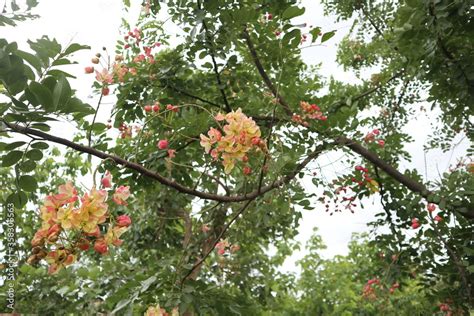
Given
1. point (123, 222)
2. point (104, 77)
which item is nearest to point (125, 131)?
point (104, 77)

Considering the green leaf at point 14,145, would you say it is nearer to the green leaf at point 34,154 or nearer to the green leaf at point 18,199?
the green leaf at point 34,154

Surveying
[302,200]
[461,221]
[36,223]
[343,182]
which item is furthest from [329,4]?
[36,223]

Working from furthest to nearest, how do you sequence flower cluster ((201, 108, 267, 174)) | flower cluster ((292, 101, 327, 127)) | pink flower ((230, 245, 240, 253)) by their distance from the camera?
pink flower ((230, 245, 240, 253))
flower cluster ((292, 101, 327, 127))
flower cluster ((201, 108, 267, 174))

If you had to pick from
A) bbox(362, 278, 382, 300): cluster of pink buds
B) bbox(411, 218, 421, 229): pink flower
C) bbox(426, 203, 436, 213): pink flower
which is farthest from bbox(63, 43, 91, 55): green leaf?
bbox(362, 278, 382, 300): cluster of pink buds

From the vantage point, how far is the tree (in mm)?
1029

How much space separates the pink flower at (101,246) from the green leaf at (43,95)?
306 millimetres

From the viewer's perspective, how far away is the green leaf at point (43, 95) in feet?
3.01

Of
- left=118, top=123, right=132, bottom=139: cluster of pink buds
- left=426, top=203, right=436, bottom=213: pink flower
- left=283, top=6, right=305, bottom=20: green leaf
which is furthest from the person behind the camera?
left=118, top=123, right=132, bottom=139: cluster of pink buds

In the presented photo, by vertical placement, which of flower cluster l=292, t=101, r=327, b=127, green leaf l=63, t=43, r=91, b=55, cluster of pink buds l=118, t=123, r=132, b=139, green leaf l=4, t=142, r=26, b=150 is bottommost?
green leaf l=4, t=142, r=26, b=150

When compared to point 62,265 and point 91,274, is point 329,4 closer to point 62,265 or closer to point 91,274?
point 91,274

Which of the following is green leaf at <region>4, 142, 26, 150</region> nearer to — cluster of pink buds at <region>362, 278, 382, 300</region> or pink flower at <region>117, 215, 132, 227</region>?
pink flower at <region>117, 215, 132, 227</region>

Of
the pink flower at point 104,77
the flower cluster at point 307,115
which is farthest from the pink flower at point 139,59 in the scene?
the pink flower at point 104,77

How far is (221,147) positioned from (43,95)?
0.52m

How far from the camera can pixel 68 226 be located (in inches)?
36.8
